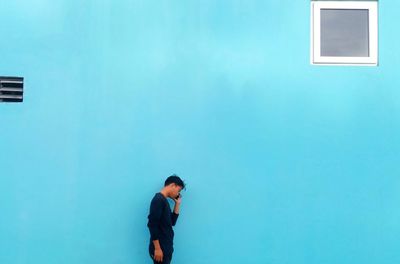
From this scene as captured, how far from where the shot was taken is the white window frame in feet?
14.2

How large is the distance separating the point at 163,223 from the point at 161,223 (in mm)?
16

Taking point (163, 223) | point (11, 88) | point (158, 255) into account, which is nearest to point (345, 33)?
point (163, 223)

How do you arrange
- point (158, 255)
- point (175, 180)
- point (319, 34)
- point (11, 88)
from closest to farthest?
point (158, 255) < point (175, 180) < point (11, 88) < point (319, 34)

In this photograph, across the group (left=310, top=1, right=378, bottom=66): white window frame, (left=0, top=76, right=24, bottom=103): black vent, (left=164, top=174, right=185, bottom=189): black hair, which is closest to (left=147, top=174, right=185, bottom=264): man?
(left=164, top=174, right=185, bottom=189): black hair

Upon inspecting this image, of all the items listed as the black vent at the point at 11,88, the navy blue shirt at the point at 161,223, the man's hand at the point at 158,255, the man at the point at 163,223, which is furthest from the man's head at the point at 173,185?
the black vent at the point at 11,88

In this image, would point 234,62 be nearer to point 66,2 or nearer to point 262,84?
point 262,84

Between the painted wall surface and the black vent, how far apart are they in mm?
64

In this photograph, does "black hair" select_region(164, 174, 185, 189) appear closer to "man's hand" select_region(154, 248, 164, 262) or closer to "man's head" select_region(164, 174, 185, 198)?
"man's head" select_region(164, 174, 185, 198)

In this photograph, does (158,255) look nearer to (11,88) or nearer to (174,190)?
(174,190)

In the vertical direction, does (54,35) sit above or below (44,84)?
above

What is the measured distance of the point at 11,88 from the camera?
4.24 meters

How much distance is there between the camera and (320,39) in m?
4.35

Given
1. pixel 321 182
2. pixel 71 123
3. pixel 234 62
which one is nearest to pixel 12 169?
pixel 71 123

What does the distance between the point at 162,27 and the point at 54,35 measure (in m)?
0.89
